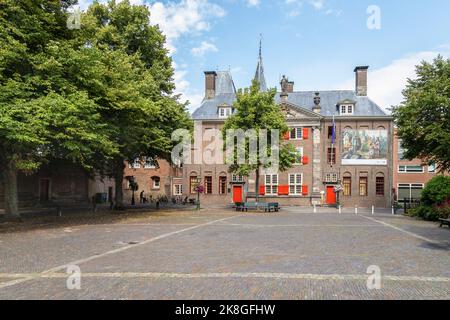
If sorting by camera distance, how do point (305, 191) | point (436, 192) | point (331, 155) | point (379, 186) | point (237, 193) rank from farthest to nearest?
point (237, 193) → point (331, 155) → point (305, 191) → point (379, 186) → point (436, 192)

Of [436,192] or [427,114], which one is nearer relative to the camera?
[436,192]

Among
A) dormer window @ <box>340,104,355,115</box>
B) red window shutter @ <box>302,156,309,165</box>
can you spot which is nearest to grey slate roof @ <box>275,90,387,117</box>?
dormer window @ <box>340,104,355,115</box>

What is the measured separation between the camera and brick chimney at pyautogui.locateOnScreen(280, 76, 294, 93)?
4603cm

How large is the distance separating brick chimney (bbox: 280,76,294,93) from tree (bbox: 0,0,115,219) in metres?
30.8

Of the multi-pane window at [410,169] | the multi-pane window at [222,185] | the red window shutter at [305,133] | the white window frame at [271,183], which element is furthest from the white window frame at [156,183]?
the multi-pane window at [410,169]

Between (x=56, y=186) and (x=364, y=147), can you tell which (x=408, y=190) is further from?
(x=56, y=186)

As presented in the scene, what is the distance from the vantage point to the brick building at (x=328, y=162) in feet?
142

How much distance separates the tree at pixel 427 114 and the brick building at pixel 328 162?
14997mm

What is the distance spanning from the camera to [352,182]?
142 ft

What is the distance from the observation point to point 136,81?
79.3 feet

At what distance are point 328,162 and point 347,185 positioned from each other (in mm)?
3468

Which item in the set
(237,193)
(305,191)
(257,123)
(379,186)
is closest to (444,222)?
(257,123)

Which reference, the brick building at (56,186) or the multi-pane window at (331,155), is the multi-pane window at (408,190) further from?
the brick building at (56,186)
